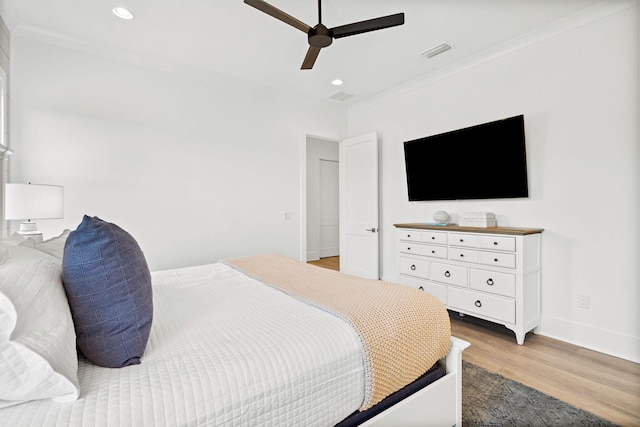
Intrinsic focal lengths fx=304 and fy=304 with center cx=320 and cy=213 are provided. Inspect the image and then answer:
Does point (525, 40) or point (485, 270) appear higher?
point (525, 40)

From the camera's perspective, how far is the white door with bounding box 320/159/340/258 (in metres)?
6.75

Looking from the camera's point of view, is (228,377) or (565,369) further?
(565,369)

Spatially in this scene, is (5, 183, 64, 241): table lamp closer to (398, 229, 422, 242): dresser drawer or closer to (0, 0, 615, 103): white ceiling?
(0, 0, 615, 103): white ceiling

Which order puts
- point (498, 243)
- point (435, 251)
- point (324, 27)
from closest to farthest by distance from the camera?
point (324, 27) → point (498, 243) → point (435, 251)

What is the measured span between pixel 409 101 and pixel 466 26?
1285mm

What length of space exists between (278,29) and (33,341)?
280 cm

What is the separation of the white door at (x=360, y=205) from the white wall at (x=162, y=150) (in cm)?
76

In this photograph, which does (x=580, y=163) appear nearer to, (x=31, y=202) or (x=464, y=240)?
(x=464, y=240)

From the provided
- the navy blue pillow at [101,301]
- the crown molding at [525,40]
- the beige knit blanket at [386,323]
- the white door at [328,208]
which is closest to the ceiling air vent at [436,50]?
the crown molding at [525,40]

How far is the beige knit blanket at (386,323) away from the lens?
1.19 metres

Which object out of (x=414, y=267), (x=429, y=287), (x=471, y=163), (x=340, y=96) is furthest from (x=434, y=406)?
(x=340, y=96)

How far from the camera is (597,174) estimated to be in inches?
96.3

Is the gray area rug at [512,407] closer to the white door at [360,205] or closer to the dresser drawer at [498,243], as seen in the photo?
the dresser drawer at [498,243]

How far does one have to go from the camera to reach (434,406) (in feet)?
4.44
